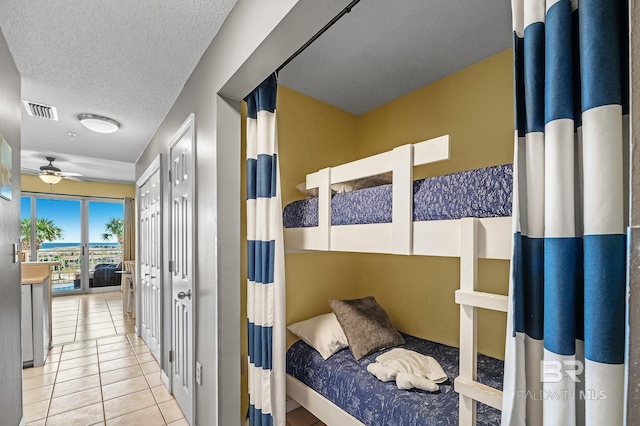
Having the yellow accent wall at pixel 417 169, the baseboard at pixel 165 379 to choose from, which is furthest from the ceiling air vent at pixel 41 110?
the baseboard at pixel 165 379

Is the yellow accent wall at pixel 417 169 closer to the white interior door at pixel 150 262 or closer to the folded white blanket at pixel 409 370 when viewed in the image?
the folded white blanket at pixel 409 370

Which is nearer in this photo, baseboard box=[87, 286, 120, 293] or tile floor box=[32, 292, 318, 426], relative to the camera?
tile floor box=[32, 292, 318, 426]

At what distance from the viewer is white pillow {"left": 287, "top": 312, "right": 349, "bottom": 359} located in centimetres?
199

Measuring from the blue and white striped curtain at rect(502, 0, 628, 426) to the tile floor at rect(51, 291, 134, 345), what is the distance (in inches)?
189

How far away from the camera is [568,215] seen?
0.61 meters

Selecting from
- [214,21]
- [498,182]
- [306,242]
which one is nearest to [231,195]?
[306,242]

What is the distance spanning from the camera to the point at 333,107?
281 cm

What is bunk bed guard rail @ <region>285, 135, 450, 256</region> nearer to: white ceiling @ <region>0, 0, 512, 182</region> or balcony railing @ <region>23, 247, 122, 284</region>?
white ceiling @ <region>0, 0, 512, 182</region>

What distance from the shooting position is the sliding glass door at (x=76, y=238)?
6.09 meters

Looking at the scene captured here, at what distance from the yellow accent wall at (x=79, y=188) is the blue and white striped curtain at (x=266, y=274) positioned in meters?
6.63

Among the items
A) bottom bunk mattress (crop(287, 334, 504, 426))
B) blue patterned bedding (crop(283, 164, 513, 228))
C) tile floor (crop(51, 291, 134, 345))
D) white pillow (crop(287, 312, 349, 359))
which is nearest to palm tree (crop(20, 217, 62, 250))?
tile floor (crop(51, 291, 134, 345))

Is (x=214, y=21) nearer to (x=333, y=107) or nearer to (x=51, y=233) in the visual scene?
(x=333, y=107)

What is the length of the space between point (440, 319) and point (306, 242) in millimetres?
1273

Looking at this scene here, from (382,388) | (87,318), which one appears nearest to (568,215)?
(382,388)
